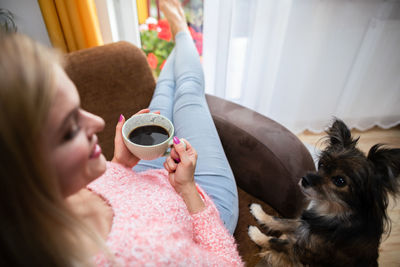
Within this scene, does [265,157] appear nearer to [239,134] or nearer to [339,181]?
[239,134]

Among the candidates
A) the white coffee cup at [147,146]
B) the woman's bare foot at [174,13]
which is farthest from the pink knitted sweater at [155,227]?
the woman's bare foot at [174,13]

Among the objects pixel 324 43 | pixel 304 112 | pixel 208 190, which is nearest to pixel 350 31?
pixel 324 43

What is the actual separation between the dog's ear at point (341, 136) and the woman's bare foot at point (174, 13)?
3.54 ft

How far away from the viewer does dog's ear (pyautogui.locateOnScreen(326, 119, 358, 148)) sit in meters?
1.10

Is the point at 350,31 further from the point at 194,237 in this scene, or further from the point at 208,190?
the point at 194,237

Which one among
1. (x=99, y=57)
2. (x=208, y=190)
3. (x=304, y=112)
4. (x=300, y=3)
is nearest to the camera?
(x=208, y=190)

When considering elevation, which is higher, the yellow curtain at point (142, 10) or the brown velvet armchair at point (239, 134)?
the yellow curtain at point (142, 10)

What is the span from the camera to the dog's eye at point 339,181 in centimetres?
107

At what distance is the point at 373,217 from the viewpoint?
3.42 feet

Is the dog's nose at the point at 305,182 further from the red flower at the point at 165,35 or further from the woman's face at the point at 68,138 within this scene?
the red flower at the point at 165,35

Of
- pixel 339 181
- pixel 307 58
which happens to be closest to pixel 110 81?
pixel 339 181

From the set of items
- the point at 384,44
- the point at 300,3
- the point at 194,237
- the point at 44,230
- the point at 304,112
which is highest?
the point at 300,3

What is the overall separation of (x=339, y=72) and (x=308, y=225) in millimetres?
1266

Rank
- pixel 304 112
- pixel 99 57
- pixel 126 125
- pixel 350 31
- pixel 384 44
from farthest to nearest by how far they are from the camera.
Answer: pixel 304 112
pixel 384 44
pixel 350 31
pixel 99 57
pixel 126 125
